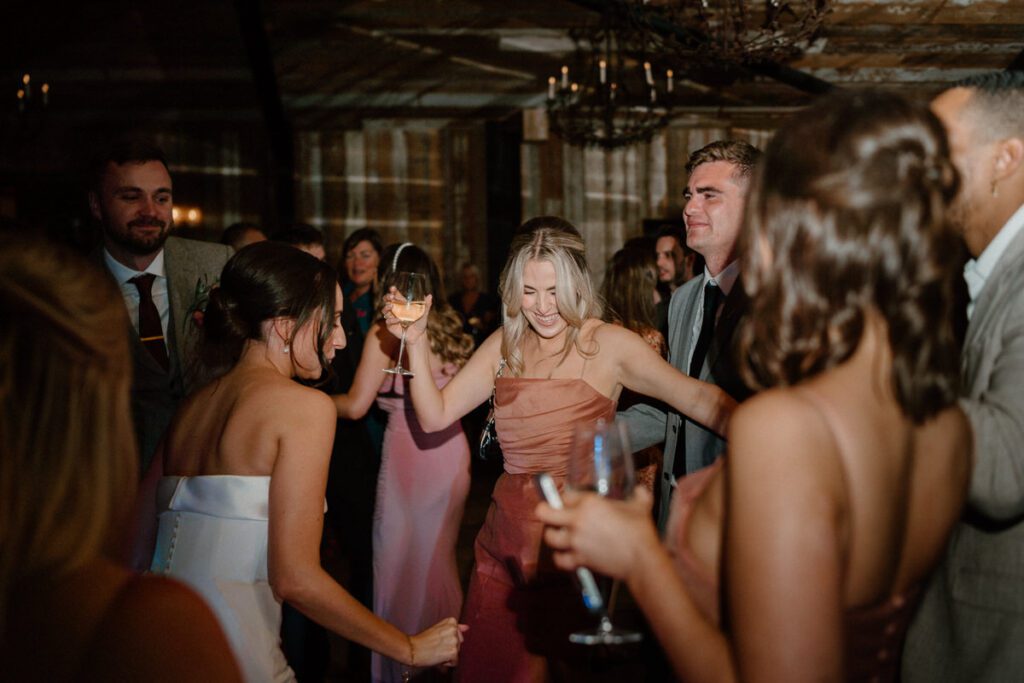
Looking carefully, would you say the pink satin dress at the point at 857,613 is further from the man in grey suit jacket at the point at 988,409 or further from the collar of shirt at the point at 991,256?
the collar of shirt at the point at 991,256

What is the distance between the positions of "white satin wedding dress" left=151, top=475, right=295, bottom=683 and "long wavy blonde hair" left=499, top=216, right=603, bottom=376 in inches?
42.9

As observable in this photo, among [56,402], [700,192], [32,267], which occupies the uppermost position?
[700,192]

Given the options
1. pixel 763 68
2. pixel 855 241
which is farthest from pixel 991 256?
pixel 763 68

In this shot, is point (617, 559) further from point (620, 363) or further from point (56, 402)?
point (620, 363)

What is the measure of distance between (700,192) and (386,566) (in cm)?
192

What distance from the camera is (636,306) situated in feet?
13.4

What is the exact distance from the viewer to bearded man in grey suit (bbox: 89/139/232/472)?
8.93 ft

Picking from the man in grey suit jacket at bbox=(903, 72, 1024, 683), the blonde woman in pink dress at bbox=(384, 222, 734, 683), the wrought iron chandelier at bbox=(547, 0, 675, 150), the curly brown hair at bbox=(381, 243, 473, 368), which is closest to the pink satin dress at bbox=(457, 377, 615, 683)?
the blonde woman in pink dress at bbox=(384, 222, 734, 683)

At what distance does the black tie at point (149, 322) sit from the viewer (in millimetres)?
2773

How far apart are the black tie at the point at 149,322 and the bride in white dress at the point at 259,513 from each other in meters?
1.07

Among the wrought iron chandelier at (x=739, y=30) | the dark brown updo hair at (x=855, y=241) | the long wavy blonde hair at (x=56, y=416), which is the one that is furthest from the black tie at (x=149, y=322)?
the wrought iron chandelier at (x=739, y=30)

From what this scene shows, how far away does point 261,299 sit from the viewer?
1.82 metres

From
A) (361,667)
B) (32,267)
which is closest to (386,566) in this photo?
(361,667)

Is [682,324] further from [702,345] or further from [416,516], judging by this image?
[416,516]
